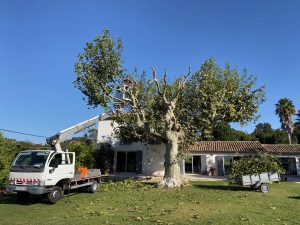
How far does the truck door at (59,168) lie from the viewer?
42.9ft

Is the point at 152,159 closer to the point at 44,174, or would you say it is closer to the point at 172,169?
the point at 172,169

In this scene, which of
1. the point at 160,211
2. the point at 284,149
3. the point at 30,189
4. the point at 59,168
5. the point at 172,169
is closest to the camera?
the point at 160,211

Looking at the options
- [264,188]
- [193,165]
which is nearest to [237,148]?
[193,165]

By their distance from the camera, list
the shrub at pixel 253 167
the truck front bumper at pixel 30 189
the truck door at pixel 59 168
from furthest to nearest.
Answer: the shrub at pixel 253 167
the truck door at pixel 59 168
the truck front bumper at pixel 30 189

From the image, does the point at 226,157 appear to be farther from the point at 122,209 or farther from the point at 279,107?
the point at 122,209

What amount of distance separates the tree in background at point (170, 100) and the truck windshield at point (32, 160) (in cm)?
818

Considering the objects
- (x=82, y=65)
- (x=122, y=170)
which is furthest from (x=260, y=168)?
(x=122, y=170)

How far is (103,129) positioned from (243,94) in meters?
17.7

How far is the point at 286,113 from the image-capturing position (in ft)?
143

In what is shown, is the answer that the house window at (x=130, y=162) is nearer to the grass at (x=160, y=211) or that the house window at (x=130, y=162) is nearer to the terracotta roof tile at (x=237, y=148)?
the terracotta roof tile at (x=237, y=148)

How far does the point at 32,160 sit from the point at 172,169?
10.5 meters

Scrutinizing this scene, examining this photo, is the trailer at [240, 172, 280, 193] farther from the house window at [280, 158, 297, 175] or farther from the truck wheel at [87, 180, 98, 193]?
the house window at [280, 158, 297, 175]

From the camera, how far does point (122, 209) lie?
11.6 meters

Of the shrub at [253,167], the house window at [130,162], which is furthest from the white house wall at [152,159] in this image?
the shrub at [253,167]
